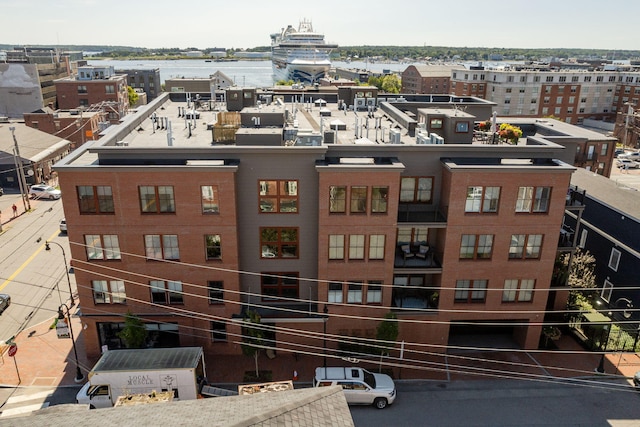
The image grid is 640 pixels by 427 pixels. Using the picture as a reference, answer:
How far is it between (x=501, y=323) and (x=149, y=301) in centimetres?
2260

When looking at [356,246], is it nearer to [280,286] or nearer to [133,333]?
[280,286]

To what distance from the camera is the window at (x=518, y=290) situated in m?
30.0

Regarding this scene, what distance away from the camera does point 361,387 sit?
26.6m

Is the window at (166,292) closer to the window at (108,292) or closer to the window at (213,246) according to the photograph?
the window at (108,292)

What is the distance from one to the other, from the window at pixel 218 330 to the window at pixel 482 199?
1682 centimetres

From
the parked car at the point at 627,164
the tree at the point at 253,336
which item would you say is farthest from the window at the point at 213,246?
the parked car at the point at 627,164

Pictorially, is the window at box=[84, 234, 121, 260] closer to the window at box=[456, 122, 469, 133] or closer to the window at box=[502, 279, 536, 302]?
the window at box=[456, 122, 469, 133]

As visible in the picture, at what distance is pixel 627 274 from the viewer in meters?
35.8

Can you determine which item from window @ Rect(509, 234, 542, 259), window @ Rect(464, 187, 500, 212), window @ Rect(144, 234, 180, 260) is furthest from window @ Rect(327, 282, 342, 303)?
window @ Rect(509, 234, 542, 259)

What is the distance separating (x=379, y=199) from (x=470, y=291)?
8601 millimetres

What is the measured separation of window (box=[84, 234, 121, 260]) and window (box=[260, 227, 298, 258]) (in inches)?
340

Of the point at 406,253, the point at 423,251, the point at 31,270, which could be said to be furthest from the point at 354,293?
the point at 31,270

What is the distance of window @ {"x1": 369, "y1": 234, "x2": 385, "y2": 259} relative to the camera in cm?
2856

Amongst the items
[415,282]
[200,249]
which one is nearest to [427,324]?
[415,282]
